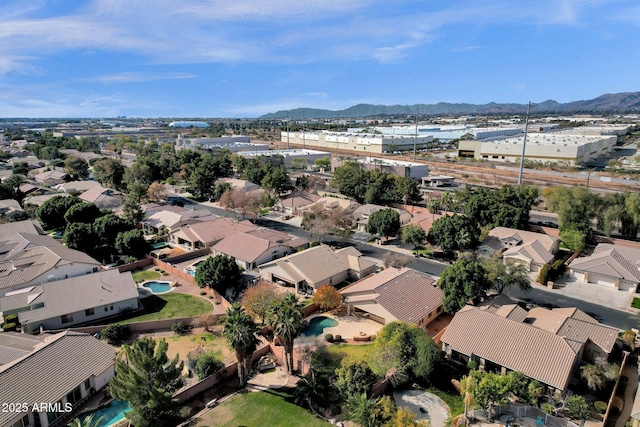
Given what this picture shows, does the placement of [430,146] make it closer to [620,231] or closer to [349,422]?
[620,231]

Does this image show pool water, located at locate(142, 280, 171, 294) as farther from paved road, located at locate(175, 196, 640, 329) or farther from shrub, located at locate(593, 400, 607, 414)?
shrub, located at locate(593, 400, 607, 414)

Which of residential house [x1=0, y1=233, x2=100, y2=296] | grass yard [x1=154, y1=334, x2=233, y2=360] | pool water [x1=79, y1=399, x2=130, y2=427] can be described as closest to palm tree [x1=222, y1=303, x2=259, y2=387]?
grass yard [x1=154, y1=334, x2=233, y2=360]

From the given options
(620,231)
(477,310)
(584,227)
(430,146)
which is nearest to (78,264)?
(477,310)

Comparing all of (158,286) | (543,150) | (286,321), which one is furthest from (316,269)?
(543,150)

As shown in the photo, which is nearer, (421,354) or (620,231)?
(421,354)

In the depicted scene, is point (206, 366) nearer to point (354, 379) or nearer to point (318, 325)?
point (354, 379)

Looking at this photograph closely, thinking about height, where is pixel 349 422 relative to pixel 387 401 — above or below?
below
